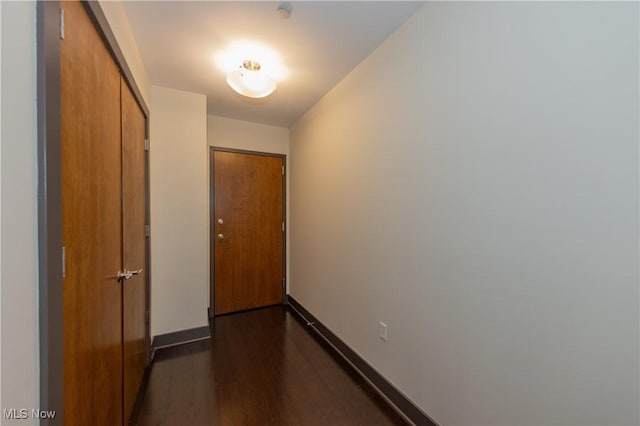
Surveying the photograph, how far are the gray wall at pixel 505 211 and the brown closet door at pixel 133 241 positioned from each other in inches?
62.8

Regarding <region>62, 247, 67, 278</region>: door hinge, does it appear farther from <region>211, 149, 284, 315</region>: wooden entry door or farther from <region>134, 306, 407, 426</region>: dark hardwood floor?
<region>211, 149, 284, 315</region>: wooden entry door

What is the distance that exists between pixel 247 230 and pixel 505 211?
2.84 metres

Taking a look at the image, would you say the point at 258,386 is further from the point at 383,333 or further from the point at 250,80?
the point at 250,80

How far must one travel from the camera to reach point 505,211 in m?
1.09

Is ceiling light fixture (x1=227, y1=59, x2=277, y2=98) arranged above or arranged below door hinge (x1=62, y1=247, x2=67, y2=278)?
above

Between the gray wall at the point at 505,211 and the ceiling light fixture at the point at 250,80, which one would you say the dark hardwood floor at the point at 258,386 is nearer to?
the gray wall at the point at 505,211

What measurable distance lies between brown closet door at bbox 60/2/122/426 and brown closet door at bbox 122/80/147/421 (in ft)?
0.44

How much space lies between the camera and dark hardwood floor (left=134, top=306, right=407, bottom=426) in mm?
1587

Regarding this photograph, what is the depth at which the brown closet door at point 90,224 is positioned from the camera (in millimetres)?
812

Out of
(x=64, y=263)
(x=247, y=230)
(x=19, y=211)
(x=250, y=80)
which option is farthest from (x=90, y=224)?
(x=247, y=230)

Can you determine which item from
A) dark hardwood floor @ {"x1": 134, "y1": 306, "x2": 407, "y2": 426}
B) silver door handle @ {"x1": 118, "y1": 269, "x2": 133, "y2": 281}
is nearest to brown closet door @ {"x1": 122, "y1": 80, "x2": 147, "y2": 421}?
silver door handle @ {"x1": 118, "y1": 269, "x2": 133, "y2": 281}

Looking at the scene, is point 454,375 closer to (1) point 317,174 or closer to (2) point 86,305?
(2) point 86,305

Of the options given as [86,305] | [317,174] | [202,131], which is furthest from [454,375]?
[202,131]

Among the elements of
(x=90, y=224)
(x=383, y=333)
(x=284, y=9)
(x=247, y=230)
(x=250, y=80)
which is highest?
(x=284, y=9)
